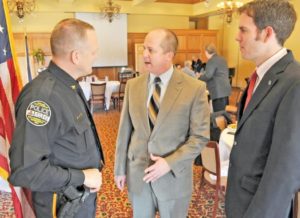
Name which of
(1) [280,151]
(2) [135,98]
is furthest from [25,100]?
(1) [280,151]

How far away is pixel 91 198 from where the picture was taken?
1.44m

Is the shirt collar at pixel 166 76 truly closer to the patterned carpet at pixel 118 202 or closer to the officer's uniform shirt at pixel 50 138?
the officer's uniform shirt at pixel 50 138

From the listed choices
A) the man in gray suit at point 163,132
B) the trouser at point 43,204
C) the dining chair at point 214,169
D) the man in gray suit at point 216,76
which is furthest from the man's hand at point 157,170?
the man in gray suit at point 216,76

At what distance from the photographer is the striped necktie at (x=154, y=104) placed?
167 cm

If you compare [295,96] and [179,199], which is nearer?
[295,96]

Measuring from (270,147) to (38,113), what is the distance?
95cm

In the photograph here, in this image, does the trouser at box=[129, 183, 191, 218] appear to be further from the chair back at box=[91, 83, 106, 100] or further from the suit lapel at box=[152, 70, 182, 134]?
the chair back at box=[91, 83, 106, 100]

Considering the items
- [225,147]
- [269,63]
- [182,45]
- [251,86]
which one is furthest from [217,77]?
[182,45]

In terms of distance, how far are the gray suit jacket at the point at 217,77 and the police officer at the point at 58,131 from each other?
4.31m

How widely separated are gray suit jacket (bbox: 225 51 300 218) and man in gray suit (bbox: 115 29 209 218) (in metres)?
0.40

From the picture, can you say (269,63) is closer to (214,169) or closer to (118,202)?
(214,169)

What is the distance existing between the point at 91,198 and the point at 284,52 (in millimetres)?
1174

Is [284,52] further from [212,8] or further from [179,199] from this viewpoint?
[212,8]

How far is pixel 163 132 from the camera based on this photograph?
64.1 inches
